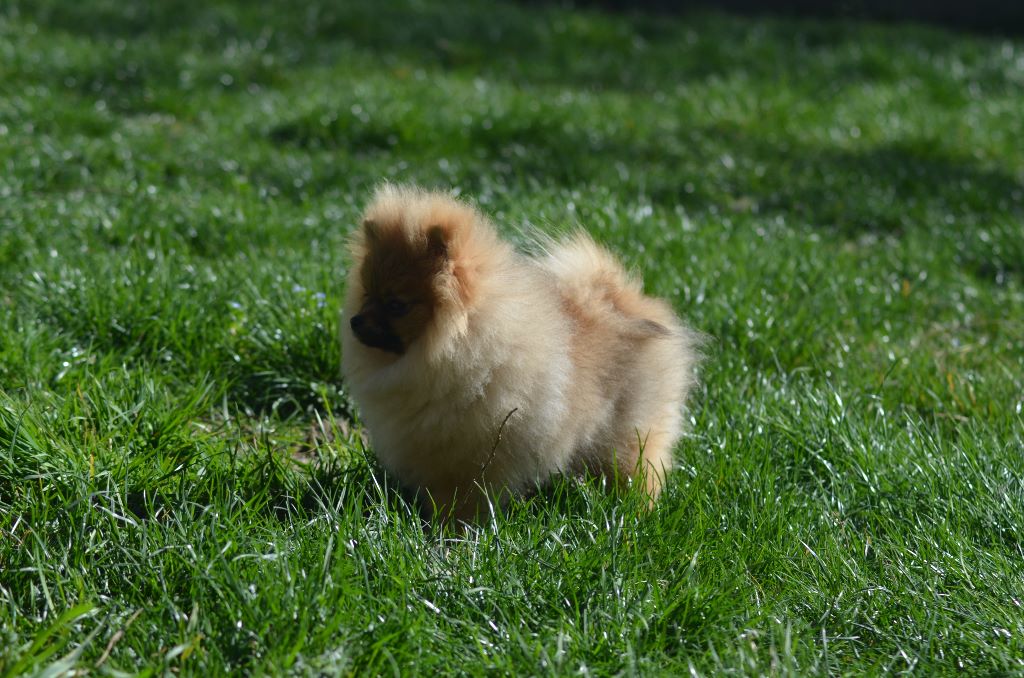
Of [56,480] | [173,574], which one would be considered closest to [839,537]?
[173,574]

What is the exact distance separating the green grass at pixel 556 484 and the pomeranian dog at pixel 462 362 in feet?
0.59

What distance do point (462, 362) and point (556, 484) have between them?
0.50 meters

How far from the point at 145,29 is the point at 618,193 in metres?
4.69

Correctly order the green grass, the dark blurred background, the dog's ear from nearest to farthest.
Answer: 1. the green grass
2. the dog's ear
3. the dark blurred background

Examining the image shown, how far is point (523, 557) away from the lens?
104 inches

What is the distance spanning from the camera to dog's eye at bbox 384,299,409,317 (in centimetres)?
291

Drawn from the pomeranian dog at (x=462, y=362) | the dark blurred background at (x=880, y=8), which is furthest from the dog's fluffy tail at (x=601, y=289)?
the dark blurred background at (x=880, y=8)

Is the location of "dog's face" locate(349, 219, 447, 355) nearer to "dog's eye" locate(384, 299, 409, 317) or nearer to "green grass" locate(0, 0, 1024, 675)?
"dog's eye" locate(384, 299, 409, 317)

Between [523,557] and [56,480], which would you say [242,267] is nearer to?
[56,480]

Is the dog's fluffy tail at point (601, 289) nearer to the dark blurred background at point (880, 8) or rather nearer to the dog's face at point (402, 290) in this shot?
the dog's face at point (402, 290)

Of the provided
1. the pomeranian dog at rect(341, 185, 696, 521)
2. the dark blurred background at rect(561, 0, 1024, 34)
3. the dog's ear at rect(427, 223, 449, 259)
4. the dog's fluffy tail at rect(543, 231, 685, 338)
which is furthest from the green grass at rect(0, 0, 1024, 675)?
the dark blurred background at rect(561, 0, 1024, 34)

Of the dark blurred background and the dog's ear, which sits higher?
the dark blurred background

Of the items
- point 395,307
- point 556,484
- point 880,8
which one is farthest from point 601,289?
point 880,8

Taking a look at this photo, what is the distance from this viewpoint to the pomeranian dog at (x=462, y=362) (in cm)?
289
